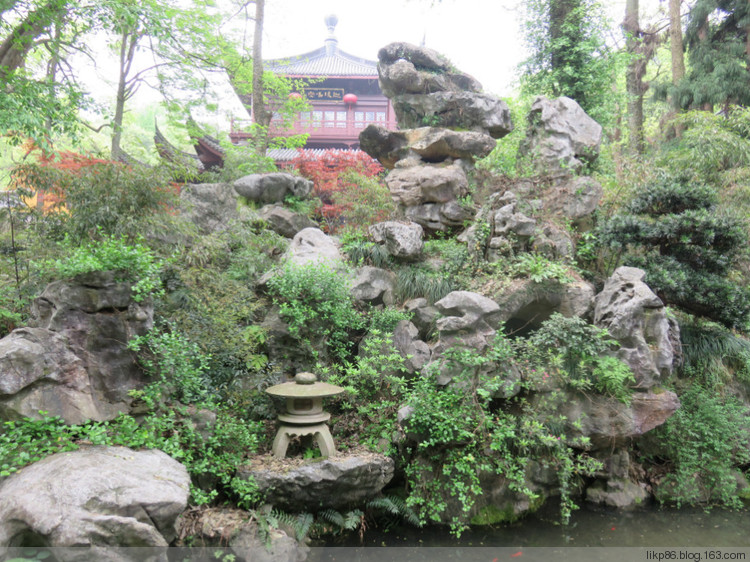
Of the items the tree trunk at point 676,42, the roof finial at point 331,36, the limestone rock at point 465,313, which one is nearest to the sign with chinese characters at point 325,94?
the roof finial at point 331,36

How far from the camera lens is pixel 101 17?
563 cm

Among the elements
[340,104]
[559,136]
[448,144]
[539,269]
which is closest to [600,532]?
[539,269]

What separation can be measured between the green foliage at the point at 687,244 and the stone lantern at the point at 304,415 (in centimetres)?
429

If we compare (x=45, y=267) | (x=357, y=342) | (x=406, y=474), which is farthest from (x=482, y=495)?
(x=45, y=267)

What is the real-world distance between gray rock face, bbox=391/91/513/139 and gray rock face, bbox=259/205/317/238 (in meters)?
2.81

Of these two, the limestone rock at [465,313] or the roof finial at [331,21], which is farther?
the roof finial at [331,21]

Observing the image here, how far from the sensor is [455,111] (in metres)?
8.28

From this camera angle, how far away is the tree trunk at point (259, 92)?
10.9 metres

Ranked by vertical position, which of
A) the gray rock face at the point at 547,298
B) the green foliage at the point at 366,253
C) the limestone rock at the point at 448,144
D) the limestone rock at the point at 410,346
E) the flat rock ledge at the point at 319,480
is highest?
the limestone rock at the point at 448,144

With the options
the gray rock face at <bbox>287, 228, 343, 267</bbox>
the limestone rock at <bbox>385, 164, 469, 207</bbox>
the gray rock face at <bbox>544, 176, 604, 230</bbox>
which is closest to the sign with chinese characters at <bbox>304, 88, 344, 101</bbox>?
the limestone rock at <bbox>385, 164, 469, 207</bbox>

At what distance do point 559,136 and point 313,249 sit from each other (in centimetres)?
468

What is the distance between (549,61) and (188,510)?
418 inches

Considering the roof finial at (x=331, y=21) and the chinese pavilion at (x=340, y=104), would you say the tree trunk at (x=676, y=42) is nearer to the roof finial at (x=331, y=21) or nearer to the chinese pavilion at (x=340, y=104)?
the chinese pavilion at (x=340, y=104)

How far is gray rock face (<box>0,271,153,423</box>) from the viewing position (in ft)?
10.4
